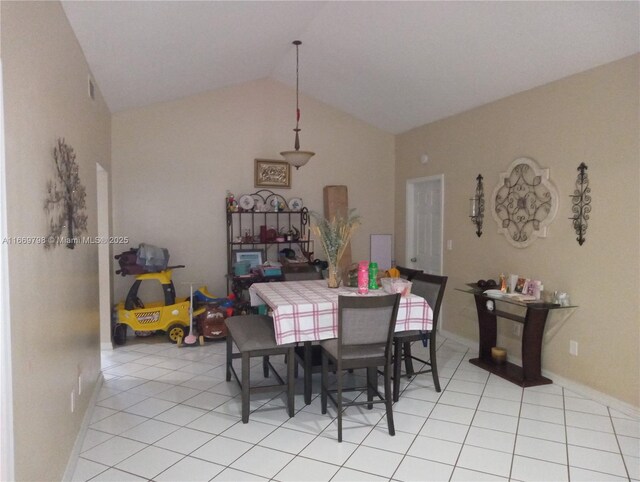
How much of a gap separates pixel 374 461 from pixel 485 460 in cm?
66

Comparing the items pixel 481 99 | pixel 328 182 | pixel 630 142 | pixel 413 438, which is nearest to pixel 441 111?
pixel 481 99

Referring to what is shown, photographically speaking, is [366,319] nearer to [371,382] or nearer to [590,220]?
[371,382]

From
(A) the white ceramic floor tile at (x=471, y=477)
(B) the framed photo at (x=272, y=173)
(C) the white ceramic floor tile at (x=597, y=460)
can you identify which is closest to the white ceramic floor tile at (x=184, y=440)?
(A) the white ceramic floor tile at (x=471, y=477)

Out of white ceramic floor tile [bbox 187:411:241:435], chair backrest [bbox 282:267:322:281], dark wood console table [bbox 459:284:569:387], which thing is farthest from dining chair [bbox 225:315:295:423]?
dark wood console table [bbox 459:284:569:387]

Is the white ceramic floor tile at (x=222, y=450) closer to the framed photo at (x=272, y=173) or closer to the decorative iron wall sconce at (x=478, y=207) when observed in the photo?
the decorative iron wall sconce at (x=478, y=207)

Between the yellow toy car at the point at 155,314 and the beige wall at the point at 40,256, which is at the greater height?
the beige wall at the point at 40,256

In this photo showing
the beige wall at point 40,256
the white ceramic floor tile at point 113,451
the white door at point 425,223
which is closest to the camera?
the beige wall at point 40,256

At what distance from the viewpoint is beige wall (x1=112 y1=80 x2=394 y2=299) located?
5402 mm

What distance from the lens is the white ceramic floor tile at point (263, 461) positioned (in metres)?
2.59

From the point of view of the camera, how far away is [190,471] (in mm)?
2580

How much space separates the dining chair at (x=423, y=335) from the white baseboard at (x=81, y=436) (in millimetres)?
2192

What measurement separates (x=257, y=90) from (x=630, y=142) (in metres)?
4.21

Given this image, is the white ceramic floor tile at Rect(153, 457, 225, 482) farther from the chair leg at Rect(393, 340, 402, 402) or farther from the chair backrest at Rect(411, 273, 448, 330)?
the chair backrest at Rect(411, 273, 448, 330)

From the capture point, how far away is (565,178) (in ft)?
12.5
